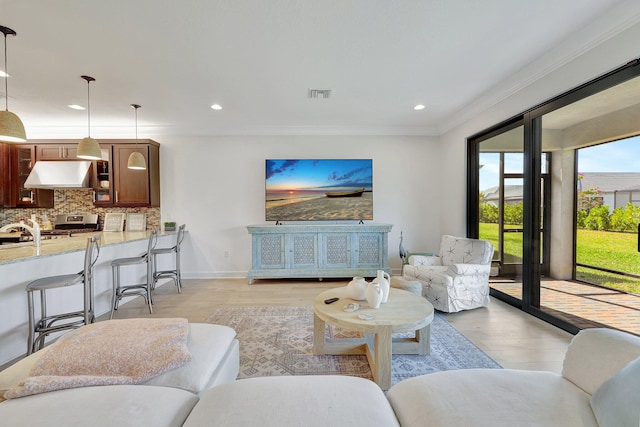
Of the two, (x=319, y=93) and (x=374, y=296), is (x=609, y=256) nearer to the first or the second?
(x=374, y=296)

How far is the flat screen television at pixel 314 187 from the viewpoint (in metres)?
4.69

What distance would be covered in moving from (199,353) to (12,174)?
5583 millimetres

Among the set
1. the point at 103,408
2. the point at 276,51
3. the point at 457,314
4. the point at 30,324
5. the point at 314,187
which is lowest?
the point at 457,314

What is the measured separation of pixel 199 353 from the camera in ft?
4.42

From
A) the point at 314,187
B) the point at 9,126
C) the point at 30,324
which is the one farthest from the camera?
the point at 314,187

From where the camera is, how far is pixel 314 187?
470cm

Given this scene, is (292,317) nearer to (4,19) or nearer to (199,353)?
(199,353)

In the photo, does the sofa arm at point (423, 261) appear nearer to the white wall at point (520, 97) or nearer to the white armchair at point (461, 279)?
the white armchair at point (461, 279)

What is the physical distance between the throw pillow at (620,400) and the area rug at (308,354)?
4.01 ft

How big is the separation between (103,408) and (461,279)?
3213 millimetres

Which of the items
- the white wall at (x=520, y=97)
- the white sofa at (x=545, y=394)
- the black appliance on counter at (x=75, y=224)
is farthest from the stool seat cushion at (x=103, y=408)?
the black appliance on counter at (x=75, y=224)

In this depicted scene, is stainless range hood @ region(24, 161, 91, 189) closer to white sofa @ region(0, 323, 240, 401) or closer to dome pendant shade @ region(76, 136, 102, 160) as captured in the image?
dome pendant shade @ region(76, 136, 102, 160)

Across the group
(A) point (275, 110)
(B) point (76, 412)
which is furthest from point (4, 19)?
(B) point (76, 412)

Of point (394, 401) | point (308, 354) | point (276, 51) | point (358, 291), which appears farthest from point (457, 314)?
point (276, 51)
